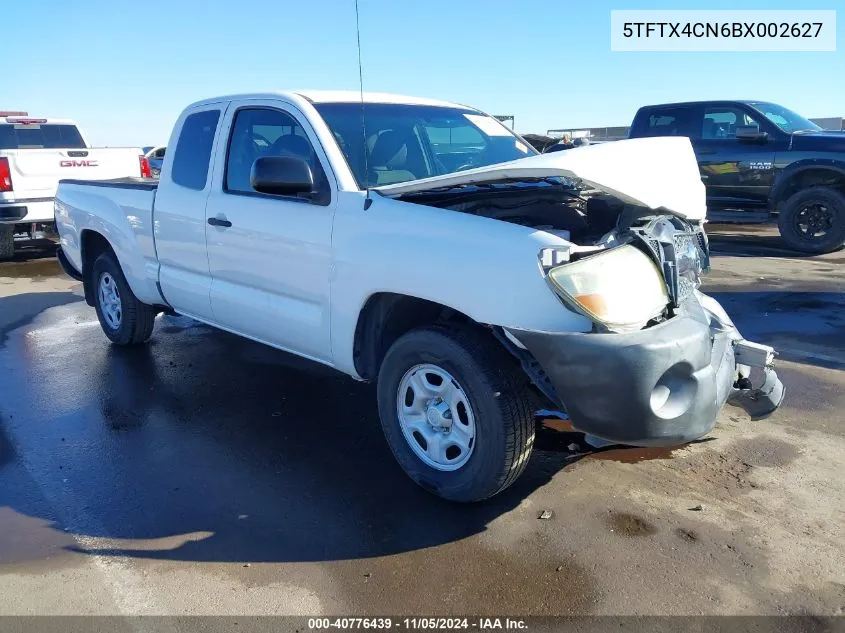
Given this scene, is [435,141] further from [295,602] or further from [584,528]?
[295,602]

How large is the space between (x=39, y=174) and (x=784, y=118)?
10.9m

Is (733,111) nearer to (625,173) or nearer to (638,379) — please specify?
(625,173)

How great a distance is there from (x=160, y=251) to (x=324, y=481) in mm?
2371

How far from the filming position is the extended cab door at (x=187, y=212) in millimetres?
4621

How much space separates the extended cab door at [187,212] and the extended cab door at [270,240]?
131 mm

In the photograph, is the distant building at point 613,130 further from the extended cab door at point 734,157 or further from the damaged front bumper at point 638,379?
the damaged front bumper at point 638,379

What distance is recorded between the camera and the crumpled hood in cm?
288

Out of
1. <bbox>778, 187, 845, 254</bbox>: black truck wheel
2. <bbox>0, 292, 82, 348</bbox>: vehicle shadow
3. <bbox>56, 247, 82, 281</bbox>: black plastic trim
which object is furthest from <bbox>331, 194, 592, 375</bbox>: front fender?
<bbox>778, 187, 845, 254</bbox>: black truck wheel

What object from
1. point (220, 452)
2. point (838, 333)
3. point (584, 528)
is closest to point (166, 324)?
point (220, 452)

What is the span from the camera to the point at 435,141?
4379 mm

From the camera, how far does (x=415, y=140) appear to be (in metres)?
4.25

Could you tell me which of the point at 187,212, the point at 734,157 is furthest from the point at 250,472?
the point at 734,157

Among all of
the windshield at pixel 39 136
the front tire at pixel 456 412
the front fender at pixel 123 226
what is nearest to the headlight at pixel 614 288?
the front tire at pixel 456 412

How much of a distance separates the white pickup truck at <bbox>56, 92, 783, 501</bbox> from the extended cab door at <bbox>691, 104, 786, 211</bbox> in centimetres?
711
